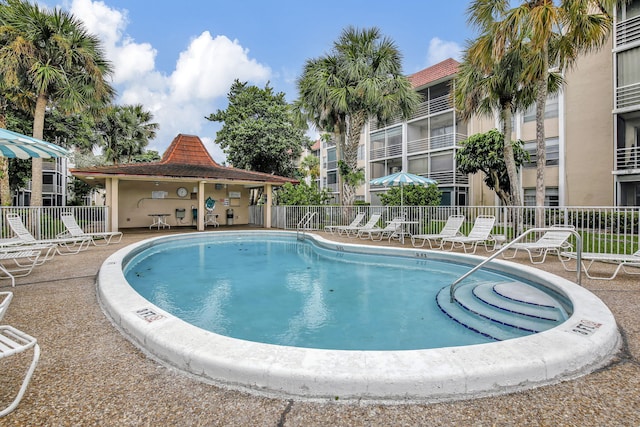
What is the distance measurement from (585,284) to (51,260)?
446 inches

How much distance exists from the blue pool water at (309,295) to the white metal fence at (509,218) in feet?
10.2

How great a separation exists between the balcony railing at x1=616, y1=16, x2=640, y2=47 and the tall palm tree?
7509 mm

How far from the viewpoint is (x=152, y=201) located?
737 inches

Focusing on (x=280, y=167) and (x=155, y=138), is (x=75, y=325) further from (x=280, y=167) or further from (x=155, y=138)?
(x=155, y=138)

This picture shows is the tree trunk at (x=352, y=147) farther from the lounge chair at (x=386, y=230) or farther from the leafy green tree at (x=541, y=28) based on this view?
the leafy green tree at (x=541, y=28)

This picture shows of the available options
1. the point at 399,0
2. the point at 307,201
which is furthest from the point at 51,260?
the point at 399,0

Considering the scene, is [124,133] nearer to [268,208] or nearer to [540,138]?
[268,208]

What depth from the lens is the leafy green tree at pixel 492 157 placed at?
15.6 meters

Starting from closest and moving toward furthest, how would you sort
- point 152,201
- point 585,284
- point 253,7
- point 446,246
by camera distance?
point 585,284 → point 446,246 → point 253,7 → point 152,201

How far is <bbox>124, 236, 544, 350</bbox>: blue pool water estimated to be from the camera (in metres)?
4.42

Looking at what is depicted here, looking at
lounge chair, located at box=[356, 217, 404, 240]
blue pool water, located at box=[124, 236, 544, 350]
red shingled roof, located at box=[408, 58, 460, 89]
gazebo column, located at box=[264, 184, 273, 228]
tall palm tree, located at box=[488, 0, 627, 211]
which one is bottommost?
blue pool water, located at box=[124, 236, 544, 350]

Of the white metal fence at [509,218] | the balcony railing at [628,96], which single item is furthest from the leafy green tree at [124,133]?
the balcony railing at [628,96]

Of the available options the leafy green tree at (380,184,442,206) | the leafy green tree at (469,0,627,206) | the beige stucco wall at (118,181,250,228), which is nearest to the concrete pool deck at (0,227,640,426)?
the leafy green tree at (469,0,627,206)

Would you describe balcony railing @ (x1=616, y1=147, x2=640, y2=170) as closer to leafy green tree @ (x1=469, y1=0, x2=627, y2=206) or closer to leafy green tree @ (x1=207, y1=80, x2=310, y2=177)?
leafy green tree @ (x1=469, y1=0, x2=627, y2=206)
